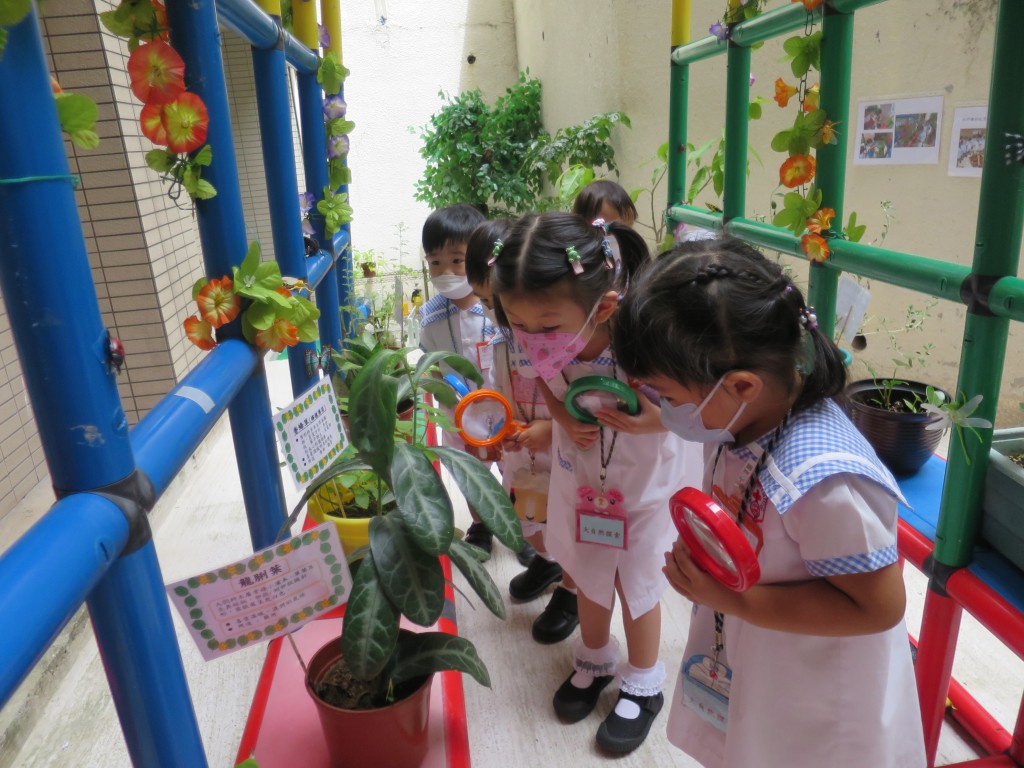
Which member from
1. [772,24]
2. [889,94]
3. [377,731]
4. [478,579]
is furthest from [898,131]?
[377,731]

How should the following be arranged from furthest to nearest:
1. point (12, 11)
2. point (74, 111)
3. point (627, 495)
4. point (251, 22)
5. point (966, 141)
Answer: point (966, 141), point (627, 495), point (251, 22), point (74, 111), point (12, 11)

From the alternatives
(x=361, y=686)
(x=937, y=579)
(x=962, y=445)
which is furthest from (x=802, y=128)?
(x=361, y=686)

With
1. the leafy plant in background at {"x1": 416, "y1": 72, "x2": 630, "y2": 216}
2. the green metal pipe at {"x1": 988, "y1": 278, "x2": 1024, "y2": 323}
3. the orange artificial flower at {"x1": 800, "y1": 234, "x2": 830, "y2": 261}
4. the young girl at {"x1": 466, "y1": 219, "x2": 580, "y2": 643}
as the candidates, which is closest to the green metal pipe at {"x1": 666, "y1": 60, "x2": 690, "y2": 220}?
the young girl at {"x1": 466, "y1": 219, "x2": 580, "y2": 643}

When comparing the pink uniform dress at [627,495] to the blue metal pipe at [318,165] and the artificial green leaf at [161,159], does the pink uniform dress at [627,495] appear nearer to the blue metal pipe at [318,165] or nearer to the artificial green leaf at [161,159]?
the artificial green leaf at [161,159]

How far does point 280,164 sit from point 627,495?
1071 millimetres

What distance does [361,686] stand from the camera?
1.21m

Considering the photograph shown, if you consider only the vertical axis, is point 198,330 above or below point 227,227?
below

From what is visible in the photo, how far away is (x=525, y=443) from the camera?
5.58ft

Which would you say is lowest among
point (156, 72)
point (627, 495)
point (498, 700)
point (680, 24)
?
point (498, 700)

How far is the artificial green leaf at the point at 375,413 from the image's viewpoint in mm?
1020

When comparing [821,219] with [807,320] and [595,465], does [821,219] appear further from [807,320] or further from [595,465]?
[595,465]

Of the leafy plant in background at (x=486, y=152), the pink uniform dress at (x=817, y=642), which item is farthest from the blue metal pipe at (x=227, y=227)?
the leafy plant in background at (x=486, y=152)

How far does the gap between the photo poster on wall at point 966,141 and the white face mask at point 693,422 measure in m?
2.34

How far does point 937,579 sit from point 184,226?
2.78 m
